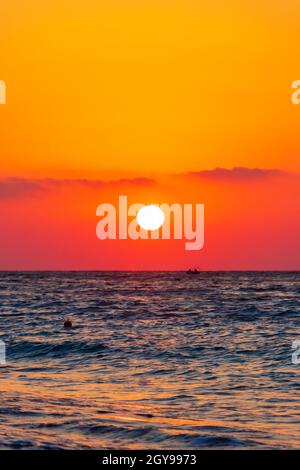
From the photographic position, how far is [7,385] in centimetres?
2553

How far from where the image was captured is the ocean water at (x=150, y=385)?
18156 mm

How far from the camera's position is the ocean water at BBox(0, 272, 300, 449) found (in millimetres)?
18156

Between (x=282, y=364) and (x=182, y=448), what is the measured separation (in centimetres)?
1435

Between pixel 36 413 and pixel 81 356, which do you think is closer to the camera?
pixel 36 413

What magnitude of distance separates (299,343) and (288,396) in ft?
44.9

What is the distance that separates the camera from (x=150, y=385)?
26.1 meters

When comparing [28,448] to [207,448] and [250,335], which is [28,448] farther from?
[250,335]

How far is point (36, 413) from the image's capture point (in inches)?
804

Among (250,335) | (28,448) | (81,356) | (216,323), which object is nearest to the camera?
(28,448)

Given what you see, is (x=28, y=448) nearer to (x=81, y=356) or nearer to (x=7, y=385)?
(x=7, y=385)

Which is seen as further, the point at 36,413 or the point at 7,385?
the point at 7,385

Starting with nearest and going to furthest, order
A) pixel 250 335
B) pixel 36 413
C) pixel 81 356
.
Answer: pixel 36 413
pixel 81 356
pixel 250 335
